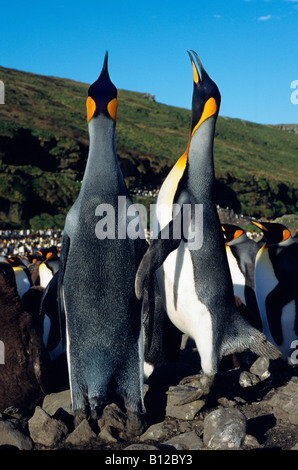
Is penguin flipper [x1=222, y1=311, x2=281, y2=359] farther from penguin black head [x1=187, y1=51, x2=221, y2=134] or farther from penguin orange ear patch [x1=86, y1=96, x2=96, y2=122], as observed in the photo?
penguin orange ear patch [x1=86, y1=96, x2=96, y2=122]

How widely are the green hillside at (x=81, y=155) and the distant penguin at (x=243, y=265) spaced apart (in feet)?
58.0

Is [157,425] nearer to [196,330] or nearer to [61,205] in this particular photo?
[196,330]

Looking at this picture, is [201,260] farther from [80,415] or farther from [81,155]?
[81,155]

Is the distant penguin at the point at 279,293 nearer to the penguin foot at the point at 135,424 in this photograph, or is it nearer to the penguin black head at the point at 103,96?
the penguin foot at the point at 135,424

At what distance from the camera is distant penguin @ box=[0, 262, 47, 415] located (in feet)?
10.6

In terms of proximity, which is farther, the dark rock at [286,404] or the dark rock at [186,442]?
the dark rock at [286,404]

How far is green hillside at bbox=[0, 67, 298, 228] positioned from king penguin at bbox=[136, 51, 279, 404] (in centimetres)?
1956

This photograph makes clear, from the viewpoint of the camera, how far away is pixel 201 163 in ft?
10.8

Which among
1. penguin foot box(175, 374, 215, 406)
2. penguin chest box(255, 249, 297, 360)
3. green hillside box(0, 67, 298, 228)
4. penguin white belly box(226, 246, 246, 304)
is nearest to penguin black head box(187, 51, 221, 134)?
penguin foot box(175, 374, 215, 406)

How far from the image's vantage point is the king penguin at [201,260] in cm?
312

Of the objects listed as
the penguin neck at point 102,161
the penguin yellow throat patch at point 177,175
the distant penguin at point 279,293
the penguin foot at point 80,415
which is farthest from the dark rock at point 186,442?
the distant penguin at point 279,293

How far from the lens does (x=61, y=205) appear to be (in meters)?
26.5

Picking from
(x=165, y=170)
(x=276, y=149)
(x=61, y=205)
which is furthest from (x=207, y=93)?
(x=276, y=149)
